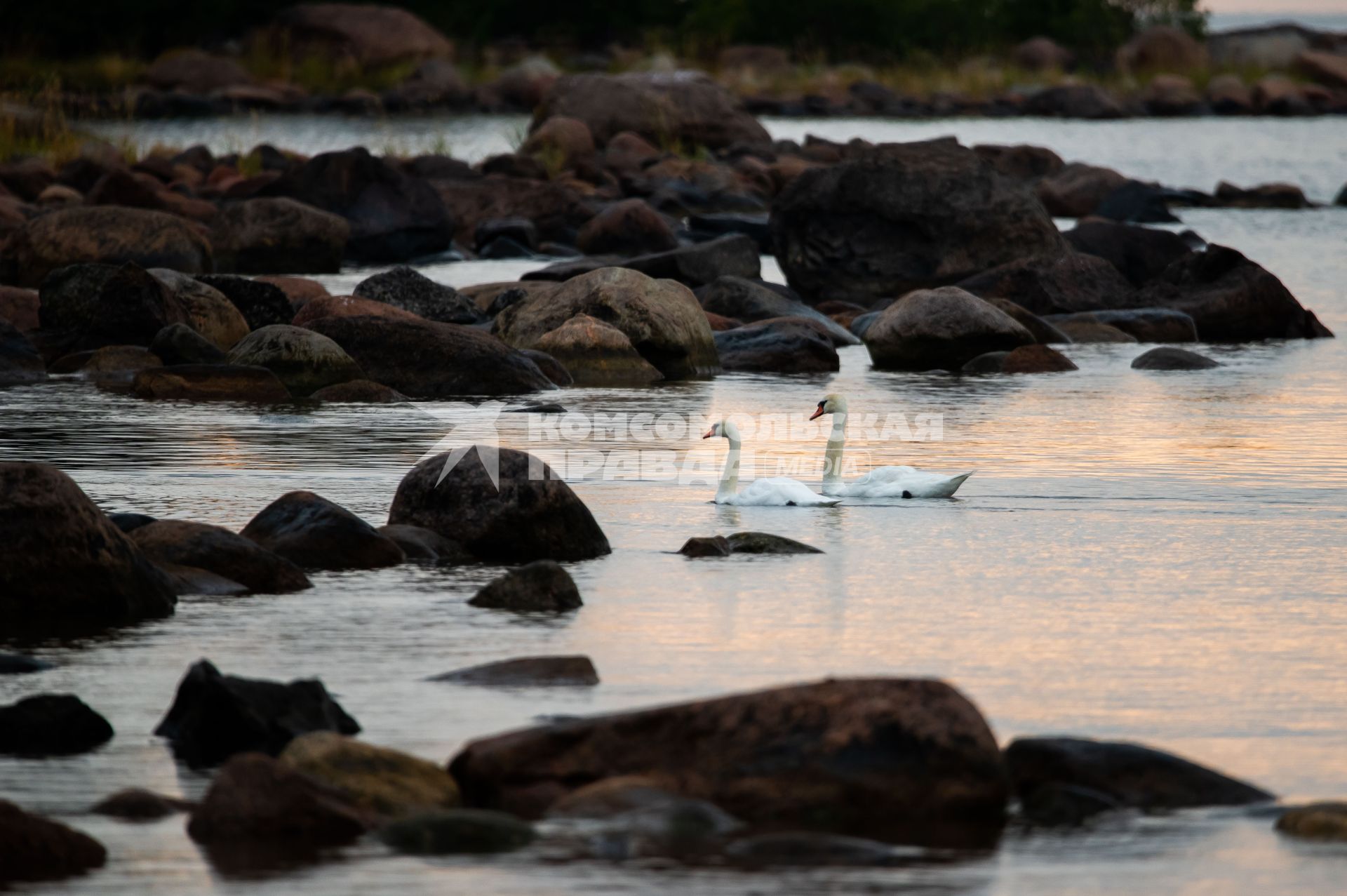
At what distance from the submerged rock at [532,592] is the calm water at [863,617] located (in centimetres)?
10

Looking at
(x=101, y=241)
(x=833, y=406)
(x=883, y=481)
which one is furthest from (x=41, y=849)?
(x=101, y=241)

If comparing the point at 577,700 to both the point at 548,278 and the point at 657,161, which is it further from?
the point at 657,161

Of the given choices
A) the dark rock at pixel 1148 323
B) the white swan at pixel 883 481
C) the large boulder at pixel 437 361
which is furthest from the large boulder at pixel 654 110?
the white swan at pixel 883 481

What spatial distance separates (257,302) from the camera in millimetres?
17766

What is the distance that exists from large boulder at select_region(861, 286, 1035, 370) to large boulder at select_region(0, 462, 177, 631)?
10217 millimetres

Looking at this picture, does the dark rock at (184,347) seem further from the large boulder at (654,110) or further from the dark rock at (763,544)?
the large boulder at (654,110)

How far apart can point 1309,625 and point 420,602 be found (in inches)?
130

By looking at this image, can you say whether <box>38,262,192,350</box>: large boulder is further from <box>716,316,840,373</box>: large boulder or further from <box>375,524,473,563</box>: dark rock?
<box>375,524,473,563</box>: dark rock

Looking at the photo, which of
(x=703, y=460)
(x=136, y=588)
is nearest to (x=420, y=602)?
(x=136, y=588)

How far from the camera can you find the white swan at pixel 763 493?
34.1 ft

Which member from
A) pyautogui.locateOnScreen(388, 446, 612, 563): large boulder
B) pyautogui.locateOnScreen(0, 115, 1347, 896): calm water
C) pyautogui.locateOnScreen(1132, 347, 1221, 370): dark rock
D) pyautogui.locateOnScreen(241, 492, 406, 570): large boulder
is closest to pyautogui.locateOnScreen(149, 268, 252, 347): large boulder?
pyautogui.locateOnScreen(0, 115, 1347, 896): calm water

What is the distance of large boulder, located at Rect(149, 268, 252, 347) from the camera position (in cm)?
1708

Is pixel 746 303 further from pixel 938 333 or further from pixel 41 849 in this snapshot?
pixel 41 849

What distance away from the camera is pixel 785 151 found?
1693 inches
